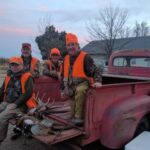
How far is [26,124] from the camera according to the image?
12.7ft

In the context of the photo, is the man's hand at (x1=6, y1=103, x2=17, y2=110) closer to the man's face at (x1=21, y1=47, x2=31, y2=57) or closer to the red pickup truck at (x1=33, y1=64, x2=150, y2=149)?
the red pickup truck at (x1=33, y1=64, x2=150, y2=149)

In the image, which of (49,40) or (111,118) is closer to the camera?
(111,118)

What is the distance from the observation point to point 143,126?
4.68m

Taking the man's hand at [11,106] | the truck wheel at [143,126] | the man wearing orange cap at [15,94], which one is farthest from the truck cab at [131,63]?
the man's hand at [11,106]

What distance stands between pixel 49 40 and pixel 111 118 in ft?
80.9

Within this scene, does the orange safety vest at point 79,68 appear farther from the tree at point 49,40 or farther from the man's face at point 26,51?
the tree at point 49,40

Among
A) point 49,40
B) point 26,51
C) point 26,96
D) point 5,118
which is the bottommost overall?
point 5,118

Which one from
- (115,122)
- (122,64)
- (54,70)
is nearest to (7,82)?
(54,70)

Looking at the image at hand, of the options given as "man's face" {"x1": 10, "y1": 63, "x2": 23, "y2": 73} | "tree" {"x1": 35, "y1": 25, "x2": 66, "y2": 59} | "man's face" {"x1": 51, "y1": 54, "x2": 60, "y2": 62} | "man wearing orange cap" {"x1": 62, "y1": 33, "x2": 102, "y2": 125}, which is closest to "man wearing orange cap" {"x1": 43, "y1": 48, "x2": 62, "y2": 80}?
"man's face" {"x1": 51, "y1": 54, "x2": 60, "y2": 62}

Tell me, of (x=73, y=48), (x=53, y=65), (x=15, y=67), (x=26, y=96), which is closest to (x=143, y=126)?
(x=73, y=48)

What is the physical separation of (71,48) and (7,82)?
1.29m

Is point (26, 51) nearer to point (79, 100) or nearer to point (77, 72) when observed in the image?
point (77, 72)

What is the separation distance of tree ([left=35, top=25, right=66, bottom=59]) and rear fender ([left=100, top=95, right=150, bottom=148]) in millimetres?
23027

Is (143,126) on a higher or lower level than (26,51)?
lower
